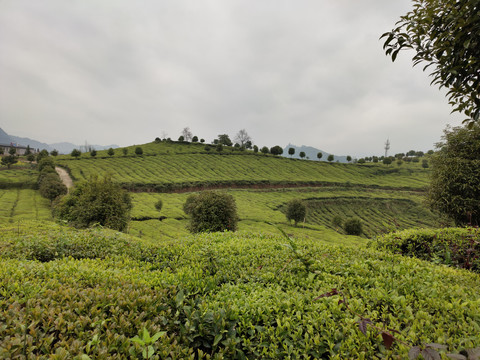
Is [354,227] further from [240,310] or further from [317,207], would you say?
[240,310]

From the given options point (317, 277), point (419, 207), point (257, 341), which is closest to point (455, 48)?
point (317, 277)

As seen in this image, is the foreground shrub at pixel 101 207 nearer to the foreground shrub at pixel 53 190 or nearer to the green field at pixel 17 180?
the foreground shrub at pixel 53 190

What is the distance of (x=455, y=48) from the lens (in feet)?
12.7

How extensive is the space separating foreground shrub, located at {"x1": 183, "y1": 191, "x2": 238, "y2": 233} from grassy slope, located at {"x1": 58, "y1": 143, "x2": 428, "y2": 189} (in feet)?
148

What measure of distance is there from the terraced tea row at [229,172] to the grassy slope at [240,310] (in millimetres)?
58802

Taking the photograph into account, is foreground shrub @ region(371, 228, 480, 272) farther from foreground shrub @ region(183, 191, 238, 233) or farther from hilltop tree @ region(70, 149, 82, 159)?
hilltop tree @ region(70, 149, 82, 159)

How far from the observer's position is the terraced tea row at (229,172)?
65.4 metres

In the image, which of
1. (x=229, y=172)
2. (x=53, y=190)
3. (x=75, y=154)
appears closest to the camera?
(x=53, y=190)

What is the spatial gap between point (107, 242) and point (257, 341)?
598 centimetres

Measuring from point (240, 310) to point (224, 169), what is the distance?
81961 millimetres

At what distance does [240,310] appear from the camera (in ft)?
10.2

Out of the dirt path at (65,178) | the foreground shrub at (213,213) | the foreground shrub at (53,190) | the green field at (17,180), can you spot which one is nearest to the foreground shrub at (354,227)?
the foreground shrub at (213,213)

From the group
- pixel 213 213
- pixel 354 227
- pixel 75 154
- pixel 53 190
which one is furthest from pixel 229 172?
pixel 213 213

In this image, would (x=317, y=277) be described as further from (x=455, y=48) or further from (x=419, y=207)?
(x=419, y=207)
